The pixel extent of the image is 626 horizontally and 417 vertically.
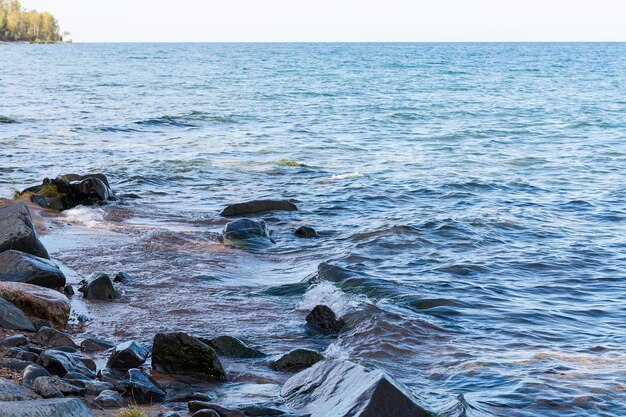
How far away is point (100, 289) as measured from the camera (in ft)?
32.0

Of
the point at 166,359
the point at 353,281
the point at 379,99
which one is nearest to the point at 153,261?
the point at 353,281

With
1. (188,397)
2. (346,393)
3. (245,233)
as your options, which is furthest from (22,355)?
(245,233)

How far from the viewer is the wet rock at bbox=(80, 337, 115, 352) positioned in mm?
7949

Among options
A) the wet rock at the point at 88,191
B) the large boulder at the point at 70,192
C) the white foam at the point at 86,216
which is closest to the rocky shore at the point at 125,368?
the white foam at the point at 86,216

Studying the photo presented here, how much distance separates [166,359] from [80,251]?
201 inches

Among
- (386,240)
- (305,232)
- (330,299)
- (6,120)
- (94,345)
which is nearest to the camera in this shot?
(94,345)

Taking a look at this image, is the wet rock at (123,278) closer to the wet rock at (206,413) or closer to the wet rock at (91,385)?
the wet rock at (91,385)

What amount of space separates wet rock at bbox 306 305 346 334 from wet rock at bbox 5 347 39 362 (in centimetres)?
326

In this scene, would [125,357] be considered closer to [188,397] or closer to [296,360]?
[188,397]

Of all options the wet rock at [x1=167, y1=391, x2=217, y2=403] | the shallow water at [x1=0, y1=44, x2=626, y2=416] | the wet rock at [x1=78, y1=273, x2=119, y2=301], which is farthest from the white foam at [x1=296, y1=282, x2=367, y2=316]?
the wet rock at [x1=167, y1=391, x2=217, y2=403]

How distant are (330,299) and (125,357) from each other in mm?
3495

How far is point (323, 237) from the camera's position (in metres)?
14.0

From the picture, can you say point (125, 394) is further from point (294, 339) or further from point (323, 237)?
point (323, 237)
